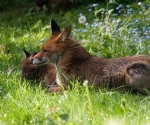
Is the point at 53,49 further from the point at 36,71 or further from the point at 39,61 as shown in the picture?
the point at 36,71

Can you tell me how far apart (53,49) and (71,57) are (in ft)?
1.02

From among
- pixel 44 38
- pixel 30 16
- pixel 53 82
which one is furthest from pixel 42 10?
pixel 53 82

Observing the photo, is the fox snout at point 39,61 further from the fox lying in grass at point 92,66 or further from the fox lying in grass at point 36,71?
the fox lying in grass at point 36,71

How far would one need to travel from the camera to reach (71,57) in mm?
7461

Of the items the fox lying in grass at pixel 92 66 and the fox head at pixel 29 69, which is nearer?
the fox lying in grass at pixel 92 66

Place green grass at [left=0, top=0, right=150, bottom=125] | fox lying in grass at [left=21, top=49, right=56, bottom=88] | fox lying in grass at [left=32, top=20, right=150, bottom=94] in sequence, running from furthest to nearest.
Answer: fox lying in grass at [left=21, top=49, right=56, bottom=88]
fox lying in grass at [left=32, top=20, right=150, bottom=94]
green grass at [left=0, top=0, right=150, bottom=125]

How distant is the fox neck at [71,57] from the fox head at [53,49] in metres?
0.06

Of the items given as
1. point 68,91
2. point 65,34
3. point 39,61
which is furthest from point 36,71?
point 68,91

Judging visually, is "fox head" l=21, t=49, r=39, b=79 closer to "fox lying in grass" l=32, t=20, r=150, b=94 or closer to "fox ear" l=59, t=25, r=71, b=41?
"fox lying in grass" l=32, t=20, r=150, b=94

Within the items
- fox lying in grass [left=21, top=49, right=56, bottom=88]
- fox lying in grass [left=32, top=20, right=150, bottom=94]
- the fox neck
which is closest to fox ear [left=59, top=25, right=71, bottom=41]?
fox lying in grass [left=32, top=20, right=150, bottom=94]

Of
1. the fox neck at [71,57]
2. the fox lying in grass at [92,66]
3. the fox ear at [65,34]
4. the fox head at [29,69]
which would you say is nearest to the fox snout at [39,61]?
the fox lying in grass at [92,66]

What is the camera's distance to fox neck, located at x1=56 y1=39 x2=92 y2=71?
743 centimetres

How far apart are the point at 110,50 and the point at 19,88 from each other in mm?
2608

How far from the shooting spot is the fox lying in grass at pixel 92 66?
6.96 m
